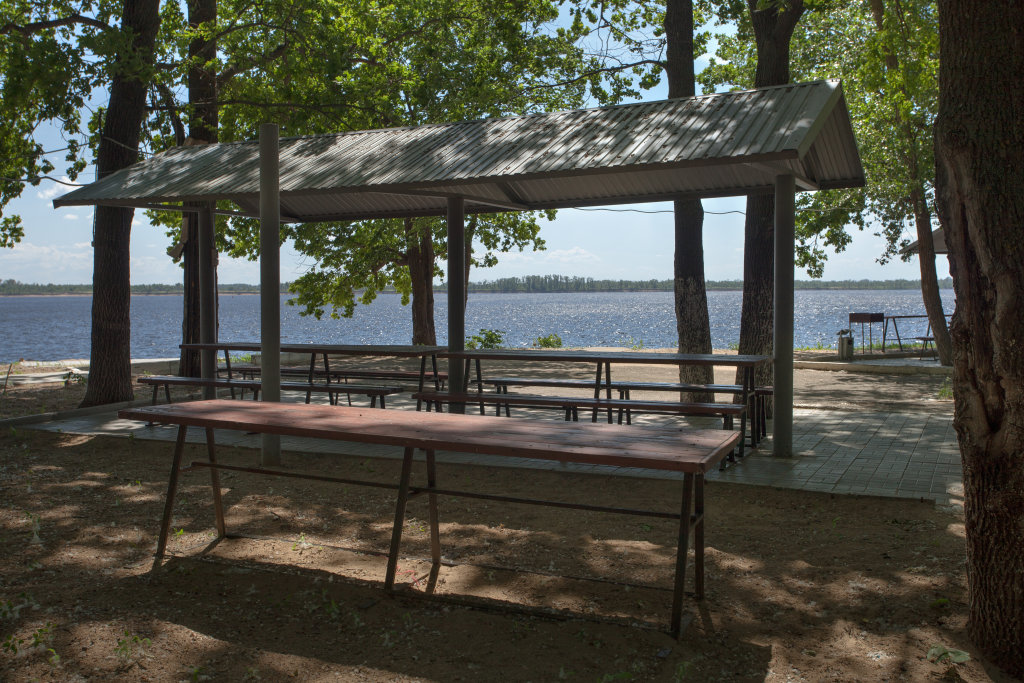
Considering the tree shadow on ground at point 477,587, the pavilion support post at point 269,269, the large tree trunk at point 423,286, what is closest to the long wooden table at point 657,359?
the tree shadow on ground at point 477,587

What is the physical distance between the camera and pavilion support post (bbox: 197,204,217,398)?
9.69m

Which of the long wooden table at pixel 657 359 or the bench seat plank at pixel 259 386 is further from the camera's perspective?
the bench seat plank at pixel 259 386

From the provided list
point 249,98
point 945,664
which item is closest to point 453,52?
point 249,98

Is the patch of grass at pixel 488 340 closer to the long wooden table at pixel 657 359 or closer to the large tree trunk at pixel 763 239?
the large tree trunk at pixel 763 239

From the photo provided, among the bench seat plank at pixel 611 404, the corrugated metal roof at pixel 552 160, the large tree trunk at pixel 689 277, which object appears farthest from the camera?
the large tree trunk at pixel 689 277

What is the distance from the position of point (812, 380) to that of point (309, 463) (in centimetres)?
1005

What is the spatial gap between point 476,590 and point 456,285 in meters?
5.06

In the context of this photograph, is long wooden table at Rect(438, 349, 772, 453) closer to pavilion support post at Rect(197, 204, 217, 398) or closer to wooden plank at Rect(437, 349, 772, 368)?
wooden plank at Rect(437, 349, 772, 368)

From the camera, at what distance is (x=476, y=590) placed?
13.3ft

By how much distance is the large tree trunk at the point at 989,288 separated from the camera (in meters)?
3.10

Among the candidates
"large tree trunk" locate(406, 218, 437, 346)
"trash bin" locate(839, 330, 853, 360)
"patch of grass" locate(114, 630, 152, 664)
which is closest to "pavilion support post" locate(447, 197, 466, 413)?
"patch of grass" locate(114, 630, 152, 664)

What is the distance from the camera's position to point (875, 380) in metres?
14.3

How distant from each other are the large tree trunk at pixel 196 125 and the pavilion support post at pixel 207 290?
1938mm

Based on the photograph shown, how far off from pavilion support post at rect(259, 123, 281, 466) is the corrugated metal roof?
34.6 inches
